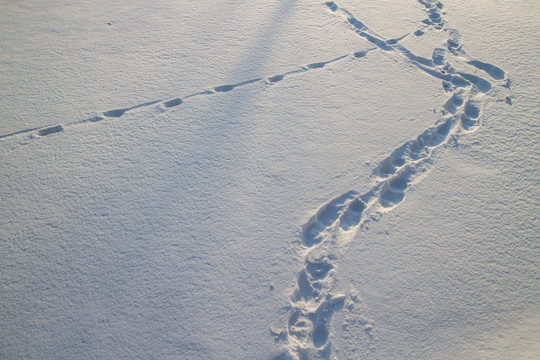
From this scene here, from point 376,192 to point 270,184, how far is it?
1.63 ft

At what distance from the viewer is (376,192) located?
1.58m

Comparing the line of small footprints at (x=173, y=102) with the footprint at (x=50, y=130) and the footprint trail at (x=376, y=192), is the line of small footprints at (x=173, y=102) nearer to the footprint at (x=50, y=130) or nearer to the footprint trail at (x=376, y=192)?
the footprint at (x=50, y=130)

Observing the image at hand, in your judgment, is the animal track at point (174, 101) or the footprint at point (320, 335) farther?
the animal track at point (174, 101)

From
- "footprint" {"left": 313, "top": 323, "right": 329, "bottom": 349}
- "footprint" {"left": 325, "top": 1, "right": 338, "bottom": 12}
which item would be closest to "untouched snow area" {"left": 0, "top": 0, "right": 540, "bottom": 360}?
"footprint" {"left": 313, "top": 323, "right": 329, "bottom": 349}

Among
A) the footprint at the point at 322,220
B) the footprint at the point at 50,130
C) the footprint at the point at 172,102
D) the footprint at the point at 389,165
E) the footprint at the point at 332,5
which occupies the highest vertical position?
the footprint at the point at 332,5

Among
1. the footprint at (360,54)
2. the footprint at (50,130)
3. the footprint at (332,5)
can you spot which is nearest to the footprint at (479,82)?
the footprint at (360,54)

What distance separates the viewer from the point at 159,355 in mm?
1157

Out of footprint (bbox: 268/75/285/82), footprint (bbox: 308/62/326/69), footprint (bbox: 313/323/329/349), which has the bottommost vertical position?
footprint (bbox: 313/323/329/349)

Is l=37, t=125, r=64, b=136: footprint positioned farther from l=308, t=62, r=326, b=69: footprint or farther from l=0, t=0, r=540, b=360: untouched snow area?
l=308, t=62, r=326, b=69: footprint

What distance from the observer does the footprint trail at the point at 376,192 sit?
1.24 m

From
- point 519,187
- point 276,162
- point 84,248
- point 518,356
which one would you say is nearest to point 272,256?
point 276,162

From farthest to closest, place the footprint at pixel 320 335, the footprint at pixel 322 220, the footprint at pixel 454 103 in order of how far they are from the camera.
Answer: the footprint at pixel 454 103 < the footprint at pixel 322 220 < the footprint at pixel 320 335

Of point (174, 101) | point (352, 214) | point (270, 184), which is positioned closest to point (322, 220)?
point (352, 214)

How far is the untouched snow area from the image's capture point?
1.23 metres
